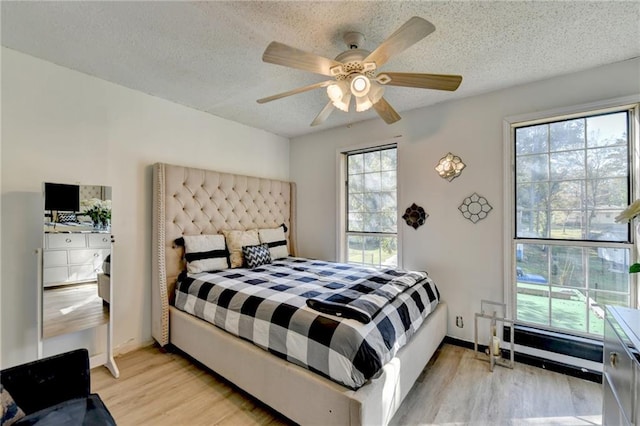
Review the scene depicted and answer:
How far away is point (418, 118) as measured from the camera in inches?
119

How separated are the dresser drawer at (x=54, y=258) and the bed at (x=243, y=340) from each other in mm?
666

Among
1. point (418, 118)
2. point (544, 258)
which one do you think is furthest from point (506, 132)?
point (544, 258)

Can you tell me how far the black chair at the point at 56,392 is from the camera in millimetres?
1183

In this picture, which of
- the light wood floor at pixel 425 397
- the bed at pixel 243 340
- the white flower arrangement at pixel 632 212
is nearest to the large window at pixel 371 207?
the bed at pixel 243 340

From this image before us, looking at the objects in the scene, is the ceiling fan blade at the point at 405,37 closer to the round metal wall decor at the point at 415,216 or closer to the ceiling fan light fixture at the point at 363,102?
the ceiling fan light fixture at the point at 363,102

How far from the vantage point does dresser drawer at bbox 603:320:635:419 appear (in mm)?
1169

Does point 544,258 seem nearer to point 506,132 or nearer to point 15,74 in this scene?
point 506,132

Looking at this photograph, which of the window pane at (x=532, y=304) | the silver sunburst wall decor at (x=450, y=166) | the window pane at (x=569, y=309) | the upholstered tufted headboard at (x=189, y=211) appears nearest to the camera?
the window pane at (x=569, y=309)

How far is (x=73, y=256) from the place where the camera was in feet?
7.02

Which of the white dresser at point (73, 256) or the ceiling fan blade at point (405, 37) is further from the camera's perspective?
the white dresser at point (73, 256)

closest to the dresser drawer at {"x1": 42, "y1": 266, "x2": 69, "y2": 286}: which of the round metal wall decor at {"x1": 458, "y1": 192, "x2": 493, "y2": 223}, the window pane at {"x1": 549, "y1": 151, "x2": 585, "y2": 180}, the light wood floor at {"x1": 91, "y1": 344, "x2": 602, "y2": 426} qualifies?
the light wood floor at {"x1": 91, "y1": 344, "x2": 602, "y2": 426}

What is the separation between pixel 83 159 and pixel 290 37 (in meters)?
2.04

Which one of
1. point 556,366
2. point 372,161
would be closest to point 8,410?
point 372,161

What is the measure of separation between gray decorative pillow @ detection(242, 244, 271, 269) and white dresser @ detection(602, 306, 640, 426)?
2750 millimetres
